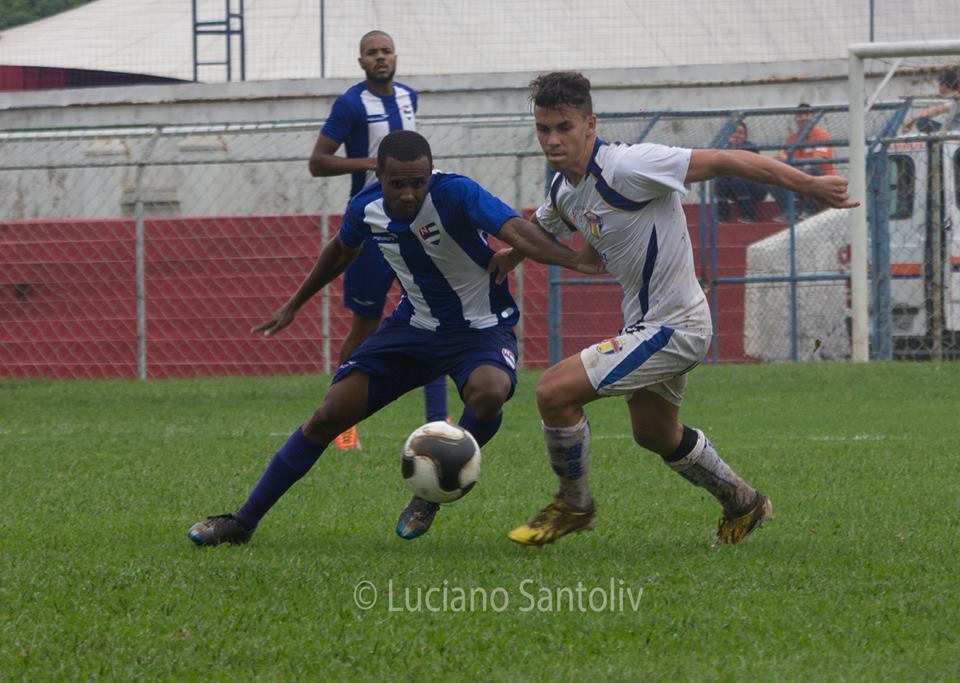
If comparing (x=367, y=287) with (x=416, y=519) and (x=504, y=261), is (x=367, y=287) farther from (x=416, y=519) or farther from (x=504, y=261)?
(x=416, y=519)

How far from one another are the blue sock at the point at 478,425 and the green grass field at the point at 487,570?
14.3 inches

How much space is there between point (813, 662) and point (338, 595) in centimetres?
147

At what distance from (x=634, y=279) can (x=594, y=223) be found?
0.25 metres

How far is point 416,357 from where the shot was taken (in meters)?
5.85

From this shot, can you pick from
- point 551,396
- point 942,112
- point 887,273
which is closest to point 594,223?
point 551,396

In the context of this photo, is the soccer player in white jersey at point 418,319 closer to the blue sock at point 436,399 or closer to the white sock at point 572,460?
the white sock at point 572,460

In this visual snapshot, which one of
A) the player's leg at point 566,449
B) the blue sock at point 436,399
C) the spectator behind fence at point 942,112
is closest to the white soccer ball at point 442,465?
the player's leg at point 566,449

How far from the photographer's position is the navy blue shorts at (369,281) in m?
8.02

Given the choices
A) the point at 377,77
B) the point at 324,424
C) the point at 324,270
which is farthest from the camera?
the point at 377,77

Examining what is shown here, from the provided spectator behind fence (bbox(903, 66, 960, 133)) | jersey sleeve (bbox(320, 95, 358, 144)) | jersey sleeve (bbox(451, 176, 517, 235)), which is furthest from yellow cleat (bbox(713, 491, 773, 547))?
spectator behind fence (bbox(903, 66, 960, 133))

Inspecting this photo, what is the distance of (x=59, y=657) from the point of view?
12.5 ft

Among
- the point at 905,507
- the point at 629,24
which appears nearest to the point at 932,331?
the point at 629,24

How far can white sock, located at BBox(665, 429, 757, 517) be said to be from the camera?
18.0ft

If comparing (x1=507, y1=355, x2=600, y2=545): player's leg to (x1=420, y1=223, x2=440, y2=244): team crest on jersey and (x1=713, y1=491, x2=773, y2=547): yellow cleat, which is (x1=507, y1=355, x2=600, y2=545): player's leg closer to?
(x1=713, y1=491, x2=773, y2=547): yellow cleat
